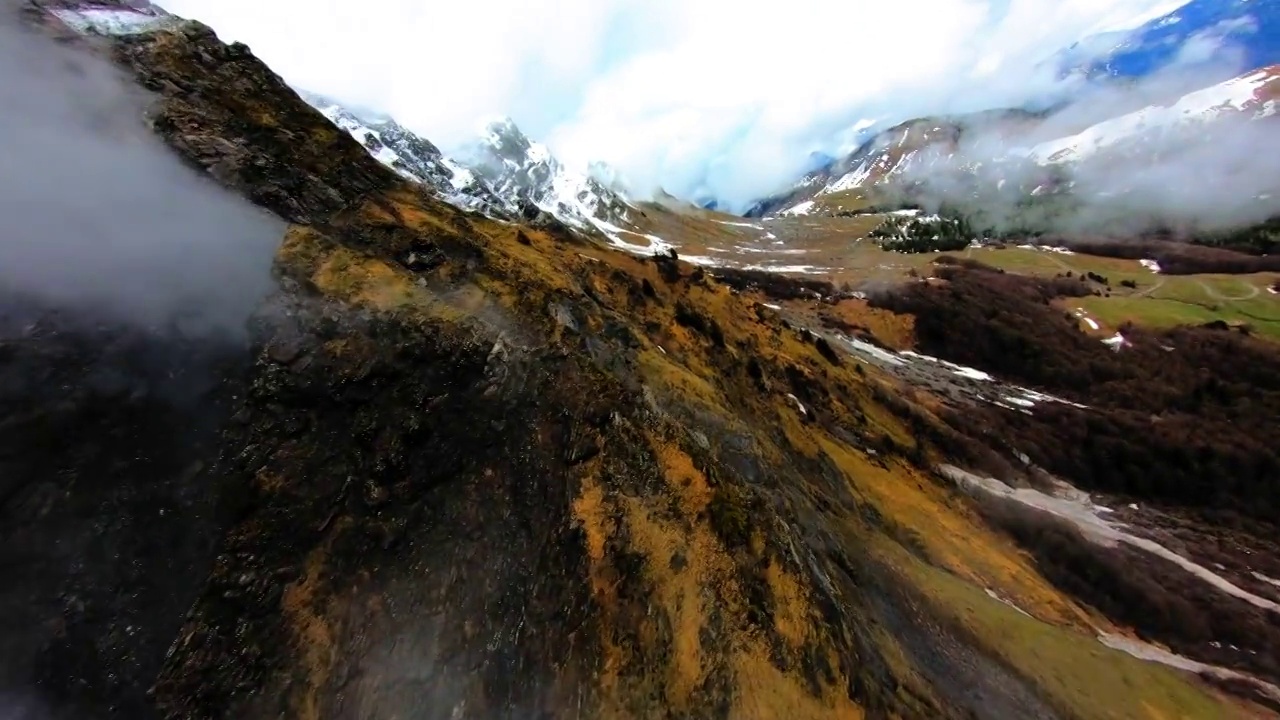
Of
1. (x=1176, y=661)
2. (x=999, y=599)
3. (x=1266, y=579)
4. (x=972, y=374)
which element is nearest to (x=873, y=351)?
(x=972, y=374)

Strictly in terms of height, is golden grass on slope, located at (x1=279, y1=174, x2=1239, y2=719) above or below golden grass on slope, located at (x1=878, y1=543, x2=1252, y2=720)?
above

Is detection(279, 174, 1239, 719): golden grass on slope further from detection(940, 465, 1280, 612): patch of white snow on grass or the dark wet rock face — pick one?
detection(940, 465, 1280, 612): patch of white snow on grass

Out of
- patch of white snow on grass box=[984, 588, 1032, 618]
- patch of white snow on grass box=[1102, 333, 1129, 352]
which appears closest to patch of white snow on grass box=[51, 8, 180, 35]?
patch of white snow on grass box=[984, 588, 1032, 618]

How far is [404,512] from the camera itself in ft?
64.8

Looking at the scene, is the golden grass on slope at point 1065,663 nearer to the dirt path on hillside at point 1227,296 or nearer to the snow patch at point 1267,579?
the snow patch at point 1267,579

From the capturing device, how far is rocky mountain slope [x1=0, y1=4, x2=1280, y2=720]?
15805mm

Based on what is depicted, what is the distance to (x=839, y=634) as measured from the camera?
22781mm

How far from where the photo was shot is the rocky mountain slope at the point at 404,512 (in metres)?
15.8

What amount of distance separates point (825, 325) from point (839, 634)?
353 ft

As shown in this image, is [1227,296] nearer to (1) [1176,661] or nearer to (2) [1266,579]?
(2) [1266,579]

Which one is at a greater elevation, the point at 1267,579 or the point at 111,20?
the point at 111,20

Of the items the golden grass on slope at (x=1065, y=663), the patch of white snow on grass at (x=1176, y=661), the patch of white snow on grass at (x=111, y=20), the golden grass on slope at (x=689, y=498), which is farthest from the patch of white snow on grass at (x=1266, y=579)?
the patch of white snow on grass at (x=111, y=20)

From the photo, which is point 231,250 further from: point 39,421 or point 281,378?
point 39,421

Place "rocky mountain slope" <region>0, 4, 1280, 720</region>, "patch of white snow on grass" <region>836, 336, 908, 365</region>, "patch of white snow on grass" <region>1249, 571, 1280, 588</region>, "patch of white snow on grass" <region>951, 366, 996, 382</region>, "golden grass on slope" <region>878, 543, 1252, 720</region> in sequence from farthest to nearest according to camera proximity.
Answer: "patch of white snow on grass" <region>951, 366, 996, 382</region> → "patch of white snow on grass" <region>836, 336, 908, 365</region> → "patch of white snow on grass" <region>1249, 571, 1280, 588</region> → "golden grass on slope" <region>878, 543, 1252, 720</region> → "rocky mountain slope" <region>0, 4, 1280, 720</region>
